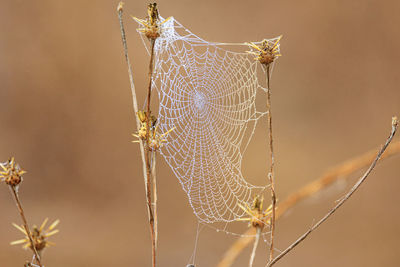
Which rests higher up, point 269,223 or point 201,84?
point 201,84

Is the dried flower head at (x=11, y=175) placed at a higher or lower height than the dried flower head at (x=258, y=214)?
higher

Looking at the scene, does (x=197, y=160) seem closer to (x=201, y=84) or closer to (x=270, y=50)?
(x=201, y=84)

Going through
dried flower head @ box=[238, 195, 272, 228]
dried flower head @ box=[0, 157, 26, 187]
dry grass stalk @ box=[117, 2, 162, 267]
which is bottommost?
dried flower head @ box=[238, 195, 272, 228]

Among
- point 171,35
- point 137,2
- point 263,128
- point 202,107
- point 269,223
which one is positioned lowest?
point 269,223

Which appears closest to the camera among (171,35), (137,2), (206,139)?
(171,35)

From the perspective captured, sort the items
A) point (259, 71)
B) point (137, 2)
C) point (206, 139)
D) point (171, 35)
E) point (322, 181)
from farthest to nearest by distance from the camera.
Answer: point (137, 2) < point (259, 71) < point (206, 139) < point (171, 35) < point (322, 181)

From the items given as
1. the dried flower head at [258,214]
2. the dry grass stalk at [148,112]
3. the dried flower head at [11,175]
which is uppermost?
the dry grass stalk at [148,112]

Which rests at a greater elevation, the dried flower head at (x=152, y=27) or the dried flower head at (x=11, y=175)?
the dried flower head at (x=152, y=27)

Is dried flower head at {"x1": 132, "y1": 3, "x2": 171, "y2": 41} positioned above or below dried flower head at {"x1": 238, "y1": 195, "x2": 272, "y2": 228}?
above

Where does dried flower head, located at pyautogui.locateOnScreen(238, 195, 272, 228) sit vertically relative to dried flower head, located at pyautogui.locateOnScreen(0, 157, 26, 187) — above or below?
below

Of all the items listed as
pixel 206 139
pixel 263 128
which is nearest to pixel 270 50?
pixel 206 139

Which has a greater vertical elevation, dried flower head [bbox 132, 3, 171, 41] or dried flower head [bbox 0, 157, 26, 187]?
dried flower head [bbox 132, 3, 171, 41]
